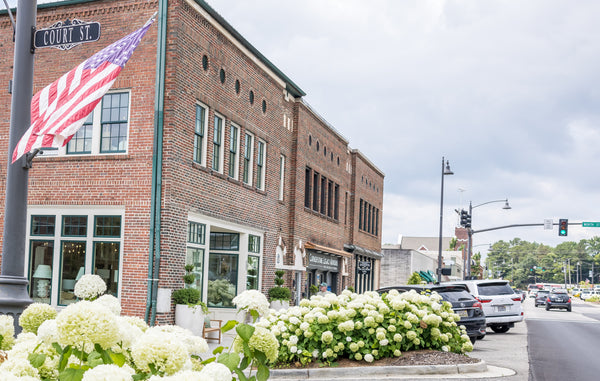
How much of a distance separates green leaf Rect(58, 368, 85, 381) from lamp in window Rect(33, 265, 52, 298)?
55.7 ft

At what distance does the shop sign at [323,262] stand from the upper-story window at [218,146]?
31.0 feet

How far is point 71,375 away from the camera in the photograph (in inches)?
101

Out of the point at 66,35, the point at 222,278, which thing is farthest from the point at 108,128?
the point at 66,35

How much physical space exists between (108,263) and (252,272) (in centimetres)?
676

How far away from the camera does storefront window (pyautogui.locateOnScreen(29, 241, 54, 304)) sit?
18391 millimetres

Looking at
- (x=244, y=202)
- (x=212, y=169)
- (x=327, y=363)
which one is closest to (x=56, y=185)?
(x=212, y=169)

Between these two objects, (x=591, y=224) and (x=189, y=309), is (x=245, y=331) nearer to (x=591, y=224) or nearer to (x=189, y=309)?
(x=189, y=309)

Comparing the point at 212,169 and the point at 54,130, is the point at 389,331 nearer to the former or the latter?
the point at 54,130

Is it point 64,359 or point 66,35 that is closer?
point 64,359

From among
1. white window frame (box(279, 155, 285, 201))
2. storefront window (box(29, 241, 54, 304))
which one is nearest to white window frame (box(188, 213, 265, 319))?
white window frame (box(279, 155, 285, 201))

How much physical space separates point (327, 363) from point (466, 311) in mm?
6698

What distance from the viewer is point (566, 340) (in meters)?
22.6

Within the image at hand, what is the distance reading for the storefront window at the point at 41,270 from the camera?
724 inches

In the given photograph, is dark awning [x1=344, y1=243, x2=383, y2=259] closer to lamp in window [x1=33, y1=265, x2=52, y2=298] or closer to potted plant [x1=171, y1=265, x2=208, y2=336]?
potted plant [x1=171, y1=265, x2=208, y2=336]
